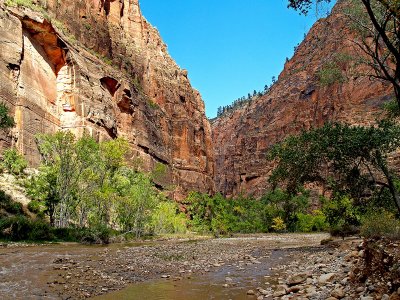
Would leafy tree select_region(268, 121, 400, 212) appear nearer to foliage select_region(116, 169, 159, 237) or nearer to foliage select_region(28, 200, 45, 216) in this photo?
foliage select_region(28, 200, 45, 216)

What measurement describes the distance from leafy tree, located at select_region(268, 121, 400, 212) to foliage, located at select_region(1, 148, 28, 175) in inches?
1434

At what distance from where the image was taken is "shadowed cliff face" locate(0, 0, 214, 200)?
5381 centimetres

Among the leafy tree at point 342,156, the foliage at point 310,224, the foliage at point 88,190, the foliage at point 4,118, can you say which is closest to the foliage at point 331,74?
the leafy tree at point 342,156

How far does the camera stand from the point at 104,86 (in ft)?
→ 253

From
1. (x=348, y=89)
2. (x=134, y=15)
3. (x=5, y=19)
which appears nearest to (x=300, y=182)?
(x=5, y=19)

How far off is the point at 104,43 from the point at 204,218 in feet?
156

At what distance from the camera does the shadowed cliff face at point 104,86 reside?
177 feet

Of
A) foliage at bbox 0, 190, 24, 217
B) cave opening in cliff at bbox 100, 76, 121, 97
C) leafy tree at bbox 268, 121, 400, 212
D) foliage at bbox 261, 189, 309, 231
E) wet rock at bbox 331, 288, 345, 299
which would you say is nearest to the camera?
wet rock at bbox 331, 288, 345, 299

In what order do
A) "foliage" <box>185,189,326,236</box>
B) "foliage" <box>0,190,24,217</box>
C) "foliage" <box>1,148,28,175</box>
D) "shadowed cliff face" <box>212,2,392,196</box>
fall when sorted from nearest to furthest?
"foliage" <box>0,190,24,217</box> → "foliage" <box>1,148,28,175</box> → "foliage" <box>185,189,326,236</box> → "shadowed cliff face" <box>212,2,392,196</box>

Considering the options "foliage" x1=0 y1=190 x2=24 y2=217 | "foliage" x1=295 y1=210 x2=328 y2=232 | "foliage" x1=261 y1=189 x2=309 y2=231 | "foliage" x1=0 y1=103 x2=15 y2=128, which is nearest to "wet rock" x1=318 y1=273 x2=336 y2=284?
"foliage" x1=0 y1=190 x2=24 y2=217

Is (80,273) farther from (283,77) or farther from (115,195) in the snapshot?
(283,77)

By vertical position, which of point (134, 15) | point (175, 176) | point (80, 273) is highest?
point (134, 15)

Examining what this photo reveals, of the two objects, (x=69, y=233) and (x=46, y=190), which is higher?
(x=46, y=190)

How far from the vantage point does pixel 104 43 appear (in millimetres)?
85500
